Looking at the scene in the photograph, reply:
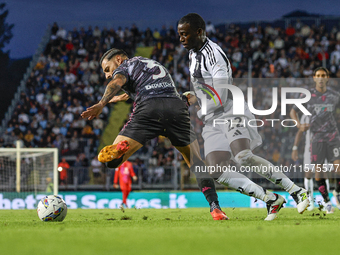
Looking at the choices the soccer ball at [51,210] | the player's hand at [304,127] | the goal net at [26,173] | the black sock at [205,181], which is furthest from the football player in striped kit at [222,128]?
the goal net at [26,173]

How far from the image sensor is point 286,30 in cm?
2500

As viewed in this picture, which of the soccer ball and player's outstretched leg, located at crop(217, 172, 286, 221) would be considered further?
the soccer ball

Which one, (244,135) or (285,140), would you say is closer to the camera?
(244,135)

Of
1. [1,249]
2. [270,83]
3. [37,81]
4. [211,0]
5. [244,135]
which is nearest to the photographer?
[1,249]

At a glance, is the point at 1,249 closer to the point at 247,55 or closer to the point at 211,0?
the point at 247,55

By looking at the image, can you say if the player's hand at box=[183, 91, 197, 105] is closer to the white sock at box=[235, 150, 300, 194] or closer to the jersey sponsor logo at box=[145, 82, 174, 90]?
the jersey sponsor logo at box=[145, 82, 174, 90]

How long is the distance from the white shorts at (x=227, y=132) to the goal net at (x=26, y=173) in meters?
9.56

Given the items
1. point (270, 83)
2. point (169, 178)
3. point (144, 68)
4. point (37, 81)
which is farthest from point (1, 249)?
point (37, 81)

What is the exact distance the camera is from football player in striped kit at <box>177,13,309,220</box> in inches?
232

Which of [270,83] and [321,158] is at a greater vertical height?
[270,83]

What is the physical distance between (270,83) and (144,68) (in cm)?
1653

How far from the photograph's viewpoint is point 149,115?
594 centimetres

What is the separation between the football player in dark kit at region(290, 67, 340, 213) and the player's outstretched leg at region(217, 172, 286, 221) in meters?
3.36

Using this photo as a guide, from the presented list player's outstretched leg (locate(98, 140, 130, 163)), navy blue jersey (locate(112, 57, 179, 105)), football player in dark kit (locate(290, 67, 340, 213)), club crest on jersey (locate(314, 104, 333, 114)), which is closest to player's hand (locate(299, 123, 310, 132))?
football player in dark kit (locate(290, 67, 340, 213))
